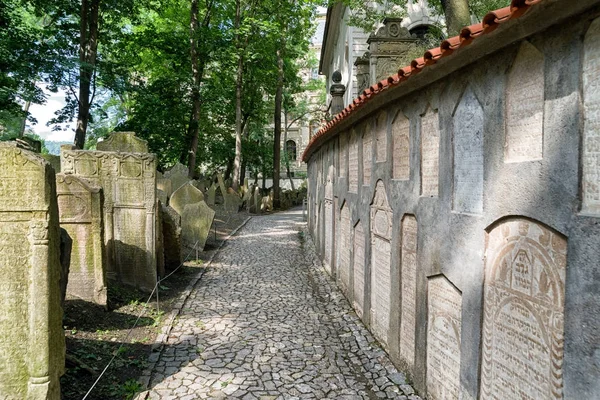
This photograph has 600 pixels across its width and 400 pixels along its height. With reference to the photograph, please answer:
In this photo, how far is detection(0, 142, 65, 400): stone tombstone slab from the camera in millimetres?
3238

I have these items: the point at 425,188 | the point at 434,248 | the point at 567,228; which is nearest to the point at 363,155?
the point at 425,188

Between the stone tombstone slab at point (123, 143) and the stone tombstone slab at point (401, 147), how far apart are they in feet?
18.3

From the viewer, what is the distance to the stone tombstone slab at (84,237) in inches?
234

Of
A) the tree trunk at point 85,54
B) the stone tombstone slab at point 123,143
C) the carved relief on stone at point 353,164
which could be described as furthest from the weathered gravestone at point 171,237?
the tree trunk at point 85,54

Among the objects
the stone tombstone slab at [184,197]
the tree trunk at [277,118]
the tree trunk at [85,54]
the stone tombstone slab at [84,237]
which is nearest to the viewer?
the stone tombstone slab at [84,237]

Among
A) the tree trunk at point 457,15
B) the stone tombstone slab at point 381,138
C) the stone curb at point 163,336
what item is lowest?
the stone curb at point 163,336

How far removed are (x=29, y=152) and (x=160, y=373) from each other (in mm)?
2585

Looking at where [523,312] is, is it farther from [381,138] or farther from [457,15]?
[457,15]

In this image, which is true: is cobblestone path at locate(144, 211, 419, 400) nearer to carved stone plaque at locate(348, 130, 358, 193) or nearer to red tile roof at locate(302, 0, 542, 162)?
carved stone plaque at locate(348, 130, 358, 193)

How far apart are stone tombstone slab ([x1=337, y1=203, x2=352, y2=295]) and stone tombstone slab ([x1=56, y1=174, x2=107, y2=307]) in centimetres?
386

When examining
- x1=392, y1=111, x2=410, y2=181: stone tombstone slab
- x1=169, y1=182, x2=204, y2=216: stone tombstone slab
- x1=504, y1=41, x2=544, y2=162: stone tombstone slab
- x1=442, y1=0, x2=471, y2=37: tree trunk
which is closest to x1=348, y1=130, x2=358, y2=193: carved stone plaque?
x1=392, y1=111, x2=410, y2=181: stone tombstone slab

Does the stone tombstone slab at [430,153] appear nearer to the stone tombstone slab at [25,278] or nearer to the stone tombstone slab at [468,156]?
the stone tombstone slab at [468,156]

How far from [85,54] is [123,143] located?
6803 mm

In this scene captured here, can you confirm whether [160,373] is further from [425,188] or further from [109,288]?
[425,188]
